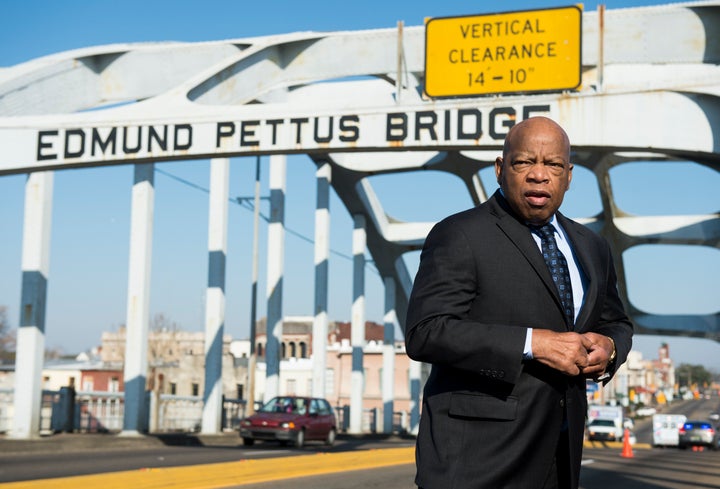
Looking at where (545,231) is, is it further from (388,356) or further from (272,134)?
(388,356)

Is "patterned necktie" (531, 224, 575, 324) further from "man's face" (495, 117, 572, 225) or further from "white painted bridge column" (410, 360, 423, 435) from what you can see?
"white painted bridge column" (410, 360, 423, 435)

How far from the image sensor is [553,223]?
2.85m

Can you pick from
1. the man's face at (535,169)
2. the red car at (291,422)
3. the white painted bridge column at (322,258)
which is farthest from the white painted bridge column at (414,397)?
the man's face at (535,169)

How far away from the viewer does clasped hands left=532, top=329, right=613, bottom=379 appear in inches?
98.6

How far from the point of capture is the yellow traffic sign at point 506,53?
1497 cm

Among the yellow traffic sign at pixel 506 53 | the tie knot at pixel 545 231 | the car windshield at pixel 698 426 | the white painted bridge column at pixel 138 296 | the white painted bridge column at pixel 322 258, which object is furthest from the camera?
the car windshield at pixel 698 426

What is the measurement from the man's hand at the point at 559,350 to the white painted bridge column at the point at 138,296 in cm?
1969

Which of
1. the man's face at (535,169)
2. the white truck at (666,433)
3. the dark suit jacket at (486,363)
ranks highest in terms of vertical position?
the man's face at (535,169)

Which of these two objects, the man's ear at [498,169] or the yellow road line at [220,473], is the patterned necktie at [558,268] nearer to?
the man's ear at [498,169]

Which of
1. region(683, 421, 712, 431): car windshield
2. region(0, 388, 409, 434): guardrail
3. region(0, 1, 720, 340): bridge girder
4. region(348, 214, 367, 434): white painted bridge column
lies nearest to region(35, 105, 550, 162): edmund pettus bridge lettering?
region(0, 1, 720, 340): bridge girder

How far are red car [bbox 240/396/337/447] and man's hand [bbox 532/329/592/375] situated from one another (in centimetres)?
2066

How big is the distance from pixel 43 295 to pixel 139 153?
490 centimetres

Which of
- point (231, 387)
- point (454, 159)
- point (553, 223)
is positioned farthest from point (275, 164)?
point (231, 387)

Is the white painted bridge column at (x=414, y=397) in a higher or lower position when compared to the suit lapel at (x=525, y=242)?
lower
